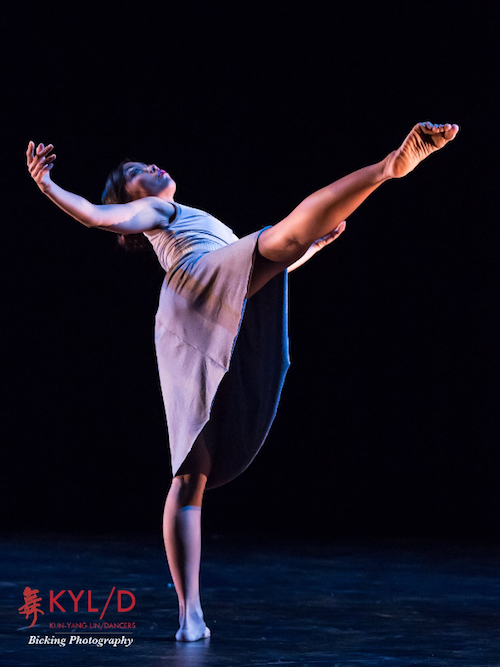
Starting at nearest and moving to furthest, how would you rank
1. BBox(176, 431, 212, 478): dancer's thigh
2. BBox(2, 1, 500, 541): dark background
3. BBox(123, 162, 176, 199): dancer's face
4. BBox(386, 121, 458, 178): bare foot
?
1. BBox(386, 121, 458, 178): bare foot
2. BBox(176, 431, 212, 478): dancer's thigh
3. BBox(123, 162, 176, 199): dancer's face
4. BBox(2, 1, 500, 541): dark background

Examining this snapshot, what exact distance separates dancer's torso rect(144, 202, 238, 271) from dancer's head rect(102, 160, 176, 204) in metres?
0.14

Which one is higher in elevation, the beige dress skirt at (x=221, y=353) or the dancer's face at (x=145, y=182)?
the dancer's face at (x=145, y=182)

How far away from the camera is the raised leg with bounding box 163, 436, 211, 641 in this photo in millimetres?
1702

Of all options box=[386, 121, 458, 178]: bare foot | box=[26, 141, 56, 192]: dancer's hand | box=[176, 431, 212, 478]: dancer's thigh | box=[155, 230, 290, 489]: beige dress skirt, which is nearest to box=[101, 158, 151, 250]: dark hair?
box=[155, 230, 290, 489]: beige dress skirt

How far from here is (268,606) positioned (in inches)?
83.4

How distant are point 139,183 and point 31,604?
1.12 m

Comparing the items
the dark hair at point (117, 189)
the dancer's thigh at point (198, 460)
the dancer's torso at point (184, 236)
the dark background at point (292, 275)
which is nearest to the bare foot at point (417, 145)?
the dancer's torso at point (184, 236)

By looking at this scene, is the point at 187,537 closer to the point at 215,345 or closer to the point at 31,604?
the point at 215,345

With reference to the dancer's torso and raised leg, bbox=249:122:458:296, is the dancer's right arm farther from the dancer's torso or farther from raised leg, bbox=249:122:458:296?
raised leg, bbox=249:122:458:296

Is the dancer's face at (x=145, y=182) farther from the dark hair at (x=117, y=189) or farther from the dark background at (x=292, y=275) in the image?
the dark background at (x=292, y=275)

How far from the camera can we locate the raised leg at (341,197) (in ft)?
4.68

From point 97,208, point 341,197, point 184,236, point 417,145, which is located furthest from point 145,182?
point 417,145

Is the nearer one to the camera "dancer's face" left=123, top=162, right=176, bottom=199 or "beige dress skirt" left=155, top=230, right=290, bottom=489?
"beige dress skirt" left=155, top=230, right=290, bottom=489

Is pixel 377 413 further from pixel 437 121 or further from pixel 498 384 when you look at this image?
pixel 437 121
